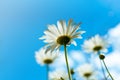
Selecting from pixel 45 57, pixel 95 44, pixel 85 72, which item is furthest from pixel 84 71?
pixel 45 57

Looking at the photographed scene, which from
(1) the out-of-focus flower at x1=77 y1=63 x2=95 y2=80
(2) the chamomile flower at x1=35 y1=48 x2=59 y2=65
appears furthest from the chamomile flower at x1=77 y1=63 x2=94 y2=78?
(2) the chamomile flower at x1=35 y1=48 x2=59 y2=65

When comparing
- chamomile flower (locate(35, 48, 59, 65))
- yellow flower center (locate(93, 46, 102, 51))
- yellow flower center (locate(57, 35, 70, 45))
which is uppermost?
yellow flower center (locate(93, 46, 102, 51))

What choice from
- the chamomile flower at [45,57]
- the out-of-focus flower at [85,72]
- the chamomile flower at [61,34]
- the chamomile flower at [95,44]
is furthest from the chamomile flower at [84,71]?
the chamomile flower at [61,34]

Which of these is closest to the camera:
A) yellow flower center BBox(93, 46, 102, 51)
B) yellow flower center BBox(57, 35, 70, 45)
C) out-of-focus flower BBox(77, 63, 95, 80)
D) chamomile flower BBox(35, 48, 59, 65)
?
yellow flower center BBox(57, 35, 70, 45)

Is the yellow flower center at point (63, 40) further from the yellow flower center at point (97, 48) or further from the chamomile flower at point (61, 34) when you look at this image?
the yellow flower center at point (97, 48)

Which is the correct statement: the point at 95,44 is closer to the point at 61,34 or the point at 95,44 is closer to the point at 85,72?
the point at 85,72

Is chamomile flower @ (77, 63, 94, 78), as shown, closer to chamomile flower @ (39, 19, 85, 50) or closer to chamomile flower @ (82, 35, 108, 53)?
chamomile flower @ (82, 35, 108, 53)
